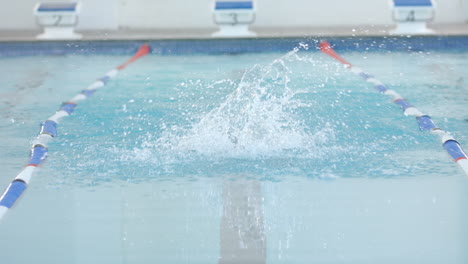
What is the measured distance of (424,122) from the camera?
128 inches

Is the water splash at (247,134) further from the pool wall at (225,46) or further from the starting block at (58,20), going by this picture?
the starting block at (58,20)

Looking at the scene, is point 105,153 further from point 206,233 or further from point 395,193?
point 395,193

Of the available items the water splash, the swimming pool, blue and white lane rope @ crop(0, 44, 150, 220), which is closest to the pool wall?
blue and white lane rope @ crop(0, 44, 150, 220)

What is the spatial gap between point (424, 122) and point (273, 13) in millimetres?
3782

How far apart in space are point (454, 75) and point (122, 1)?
11.8 feet

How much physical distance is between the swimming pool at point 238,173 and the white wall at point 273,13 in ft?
7.35

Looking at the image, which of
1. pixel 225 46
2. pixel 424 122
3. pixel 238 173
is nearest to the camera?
pixel 238 173

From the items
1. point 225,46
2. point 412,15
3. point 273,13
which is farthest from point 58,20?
point 412,15

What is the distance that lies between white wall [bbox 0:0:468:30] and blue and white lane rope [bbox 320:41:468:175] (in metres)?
1.83

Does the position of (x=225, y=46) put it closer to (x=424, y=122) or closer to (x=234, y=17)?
(x=234, y=17)

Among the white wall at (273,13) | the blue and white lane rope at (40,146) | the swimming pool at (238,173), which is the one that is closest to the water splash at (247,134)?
the swimming pool at (238,173)

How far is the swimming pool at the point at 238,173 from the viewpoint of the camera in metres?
1.90

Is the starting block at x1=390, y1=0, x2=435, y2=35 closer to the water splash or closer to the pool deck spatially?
the pool deck

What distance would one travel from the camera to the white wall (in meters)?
6.79
